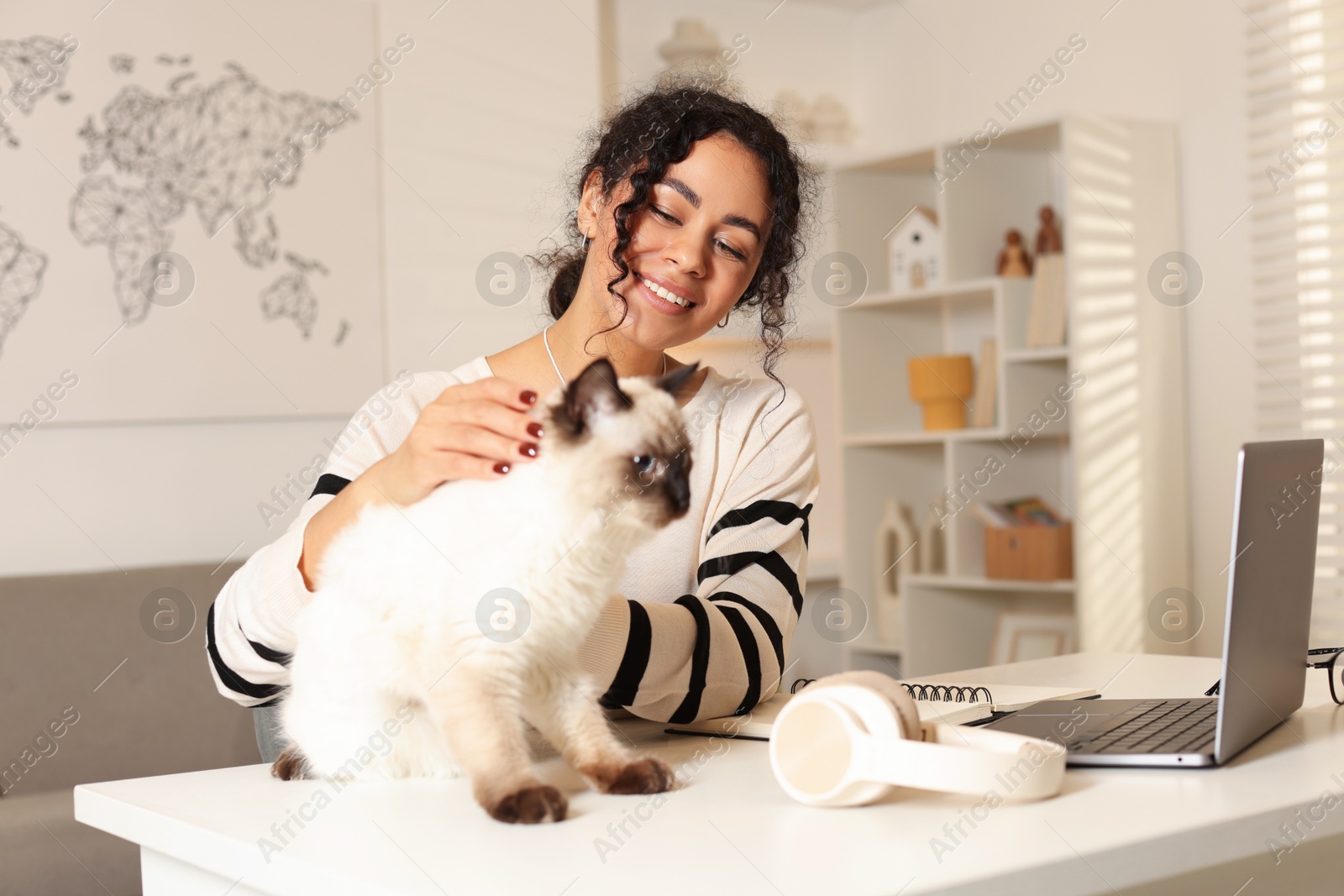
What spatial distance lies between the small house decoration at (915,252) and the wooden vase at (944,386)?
0.27 m

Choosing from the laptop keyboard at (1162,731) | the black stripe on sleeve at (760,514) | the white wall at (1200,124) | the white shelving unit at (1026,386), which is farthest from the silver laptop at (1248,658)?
the white wall at (1200,124)

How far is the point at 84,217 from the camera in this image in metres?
3.03

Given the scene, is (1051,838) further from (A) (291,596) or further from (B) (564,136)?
(B) (564,136)

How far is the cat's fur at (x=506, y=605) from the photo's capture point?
33.6 inches

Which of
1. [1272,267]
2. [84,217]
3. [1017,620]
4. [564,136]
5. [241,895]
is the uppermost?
[564,136]

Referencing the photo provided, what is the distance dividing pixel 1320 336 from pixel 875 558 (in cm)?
156

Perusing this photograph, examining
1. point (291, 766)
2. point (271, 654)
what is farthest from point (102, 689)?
point (291, 766)

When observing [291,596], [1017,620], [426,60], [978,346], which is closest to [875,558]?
[1017,620]

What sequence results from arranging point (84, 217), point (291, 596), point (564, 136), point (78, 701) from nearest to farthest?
point (291, 596)
point (78, 701)
point (84, 217)
point (564, 136)

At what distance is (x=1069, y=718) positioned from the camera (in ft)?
3.82

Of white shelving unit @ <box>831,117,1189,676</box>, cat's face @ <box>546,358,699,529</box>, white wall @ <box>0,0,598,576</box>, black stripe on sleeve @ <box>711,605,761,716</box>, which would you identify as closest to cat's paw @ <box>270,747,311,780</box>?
cat's face @ <box>546,358,699,529</box>

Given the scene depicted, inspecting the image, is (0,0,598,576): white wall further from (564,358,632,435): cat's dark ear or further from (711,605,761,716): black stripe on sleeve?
(564,358,632,435): cat's dark ear

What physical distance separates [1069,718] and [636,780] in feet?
1.70

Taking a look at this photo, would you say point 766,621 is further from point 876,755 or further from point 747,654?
point 876,755
